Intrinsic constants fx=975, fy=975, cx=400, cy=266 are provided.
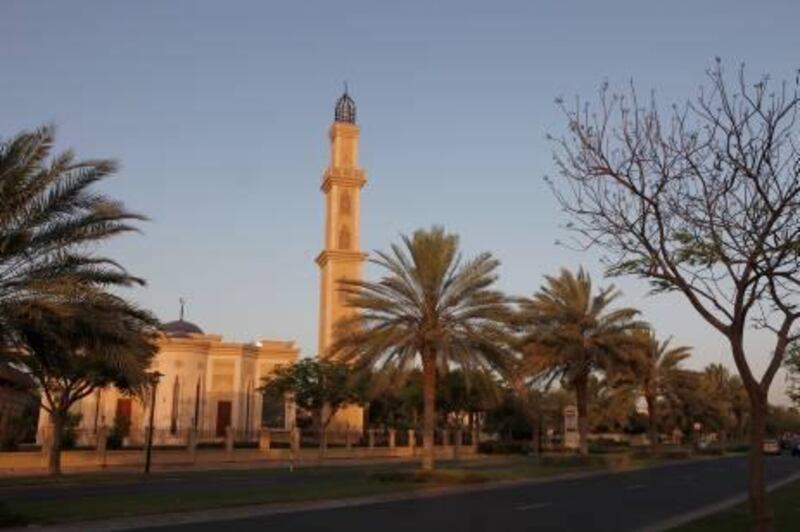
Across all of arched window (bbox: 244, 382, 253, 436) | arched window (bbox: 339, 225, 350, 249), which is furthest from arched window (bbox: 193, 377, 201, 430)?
arched window (bbox: 339, 225, 350, 249)

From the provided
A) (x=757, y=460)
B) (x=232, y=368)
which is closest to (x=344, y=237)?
→ (x=232, y=368)

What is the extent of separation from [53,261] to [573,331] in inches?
1082

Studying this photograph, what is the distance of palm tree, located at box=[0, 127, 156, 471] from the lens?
1712 cm

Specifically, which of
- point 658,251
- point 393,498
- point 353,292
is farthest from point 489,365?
point 658,251

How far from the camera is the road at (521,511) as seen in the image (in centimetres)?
1764

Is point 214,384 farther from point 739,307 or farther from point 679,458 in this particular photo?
point 739,307

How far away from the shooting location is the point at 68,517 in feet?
58.2

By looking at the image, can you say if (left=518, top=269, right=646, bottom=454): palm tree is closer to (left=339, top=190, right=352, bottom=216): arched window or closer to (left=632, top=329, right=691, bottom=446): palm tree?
(left=632, top=329, right=691, bottom=446): palm tree

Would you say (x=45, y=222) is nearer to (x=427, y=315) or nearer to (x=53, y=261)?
(x=53, y=261)

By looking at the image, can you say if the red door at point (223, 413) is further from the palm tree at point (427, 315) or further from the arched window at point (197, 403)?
the palm tree at point (427, 315)

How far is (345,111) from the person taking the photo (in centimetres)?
8875

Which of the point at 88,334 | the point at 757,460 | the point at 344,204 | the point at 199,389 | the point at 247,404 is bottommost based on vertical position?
the point at 757,460

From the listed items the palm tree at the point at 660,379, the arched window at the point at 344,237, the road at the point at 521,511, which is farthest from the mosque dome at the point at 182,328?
the road at the point at 521,511

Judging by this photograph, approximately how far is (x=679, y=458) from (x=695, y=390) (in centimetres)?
541
